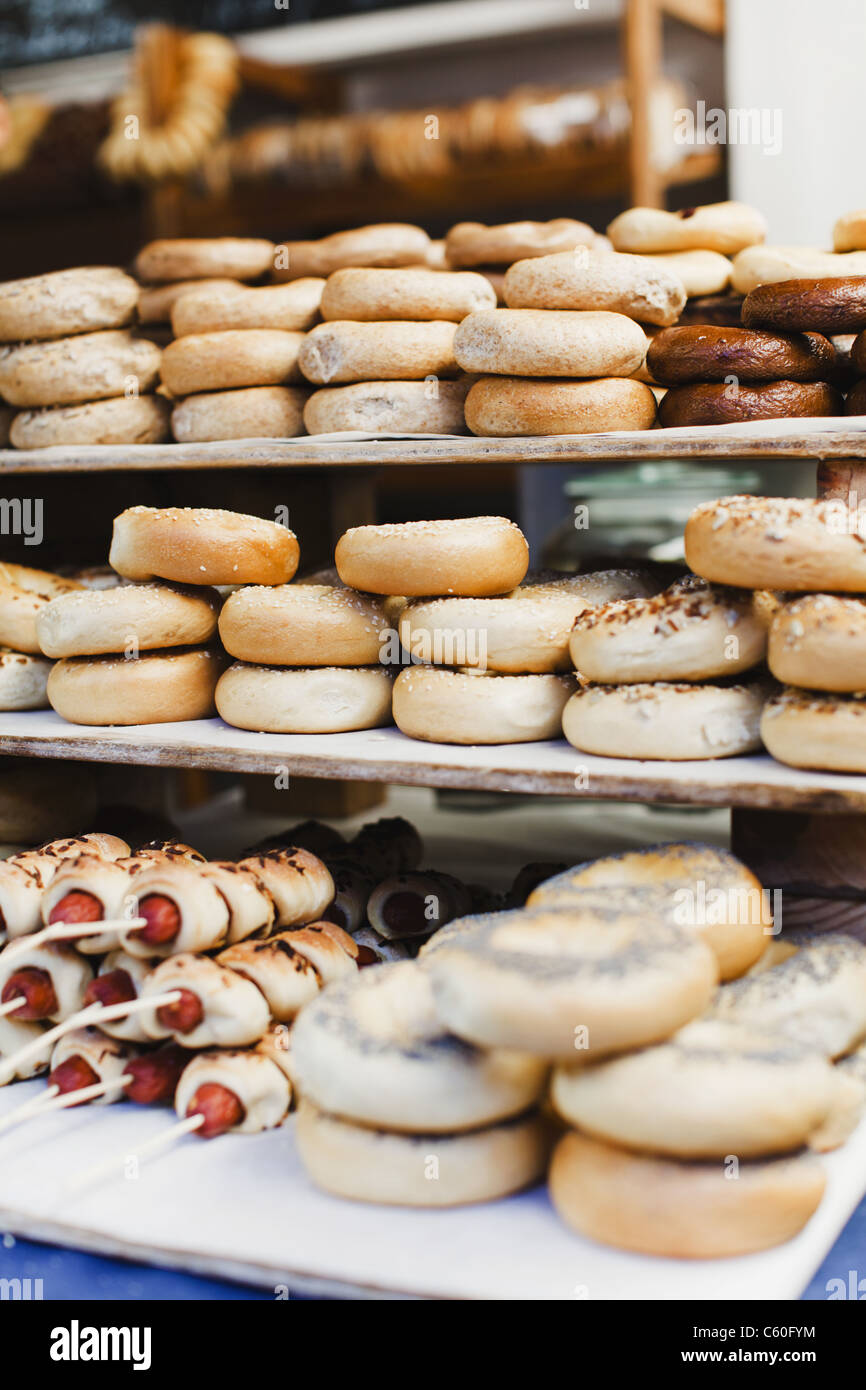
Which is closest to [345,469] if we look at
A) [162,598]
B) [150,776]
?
[150,776]

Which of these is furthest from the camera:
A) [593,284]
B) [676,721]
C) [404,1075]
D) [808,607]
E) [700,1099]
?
[593,284]

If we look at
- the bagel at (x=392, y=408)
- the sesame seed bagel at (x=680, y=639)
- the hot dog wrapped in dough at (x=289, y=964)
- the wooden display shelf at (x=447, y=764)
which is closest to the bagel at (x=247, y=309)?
the bagel at (x=392, y=408)

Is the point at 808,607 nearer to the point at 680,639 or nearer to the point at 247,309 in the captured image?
the point at 680,639

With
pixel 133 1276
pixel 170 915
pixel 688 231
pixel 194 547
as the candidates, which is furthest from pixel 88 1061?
pixel 688 231

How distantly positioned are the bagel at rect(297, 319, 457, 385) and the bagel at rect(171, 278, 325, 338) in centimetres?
21

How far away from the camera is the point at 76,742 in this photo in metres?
2.41

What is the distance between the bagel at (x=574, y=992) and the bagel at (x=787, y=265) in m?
1.38

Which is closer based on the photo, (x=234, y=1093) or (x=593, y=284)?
(x=234, y=1093)

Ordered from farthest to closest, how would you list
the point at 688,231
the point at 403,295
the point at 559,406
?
1. the point at 688,231
2. the point at 403,295
3. the point at 559,406

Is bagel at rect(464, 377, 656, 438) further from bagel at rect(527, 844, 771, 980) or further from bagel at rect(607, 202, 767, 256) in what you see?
bagel at rect(527, 844, 771, 980)

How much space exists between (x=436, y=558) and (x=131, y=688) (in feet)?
2.26

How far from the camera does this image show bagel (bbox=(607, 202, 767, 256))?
2.71m

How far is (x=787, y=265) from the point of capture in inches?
97.3

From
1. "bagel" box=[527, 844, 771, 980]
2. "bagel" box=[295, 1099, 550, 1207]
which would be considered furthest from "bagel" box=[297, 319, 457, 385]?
"bagel" box=[295, 1099, 550, 1207]
